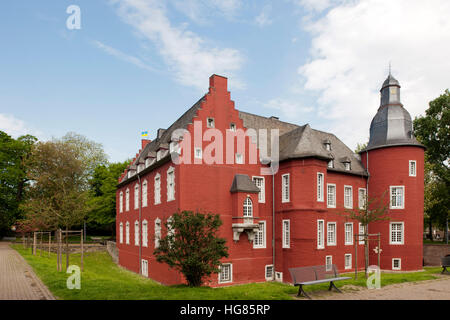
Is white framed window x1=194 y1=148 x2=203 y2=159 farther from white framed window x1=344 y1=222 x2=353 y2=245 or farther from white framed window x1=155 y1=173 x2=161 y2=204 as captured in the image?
white framed window x1=344 y1=222 x2=353 y2=245

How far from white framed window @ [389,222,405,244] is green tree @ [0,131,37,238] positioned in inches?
1964

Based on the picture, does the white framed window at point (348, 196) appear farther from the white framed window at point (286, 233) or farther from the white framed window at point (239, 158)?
the white framed window at point (239, 158)

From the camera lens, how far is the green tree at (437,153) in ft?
131

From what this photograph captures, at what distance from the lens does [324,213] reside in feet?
80.1

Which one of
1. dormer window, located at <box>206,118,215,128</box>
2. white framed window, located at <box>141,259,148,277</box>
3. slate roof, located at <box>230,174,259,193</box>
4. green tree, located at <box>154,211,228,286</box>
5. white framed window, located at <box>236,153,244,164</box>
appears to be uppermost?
dormer window, located at <box>206,118,215,128</box>

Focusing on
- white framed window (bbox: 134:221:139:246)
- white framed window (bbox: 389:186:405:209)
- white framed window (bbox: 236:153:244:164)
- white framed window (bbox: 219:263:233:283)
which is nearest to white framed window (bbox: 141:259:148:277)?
white framed window (bbox: 134:221:139:246)

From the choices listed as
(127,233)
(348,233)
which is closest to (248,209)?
(348,233)

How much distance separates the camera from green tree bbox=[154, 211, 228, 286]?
1412 cm

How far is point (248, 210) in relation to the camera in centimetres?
2339

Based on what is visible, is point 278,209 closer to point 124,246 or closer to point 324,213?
point 324,213

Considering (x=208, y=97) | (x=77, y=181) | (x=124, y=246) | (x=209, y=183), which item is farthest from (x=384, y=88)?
(x=77, y=181)

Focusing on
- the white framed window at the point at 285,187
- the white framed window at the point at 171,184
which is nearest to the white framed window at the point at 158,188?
the white framed window at the point at 171,184

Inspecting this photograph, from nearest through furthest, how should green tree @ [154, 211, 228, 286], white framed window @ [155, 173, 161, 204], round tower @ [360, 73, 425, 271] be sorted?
1. green tree @ [154, 211, 228, 286]
2. white framed window @ [155, 173, 161, 204]
3. round tower @ [360, 73, 425, 271]

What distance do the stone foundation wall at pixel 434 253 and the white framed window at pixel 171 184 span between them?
2714cm
